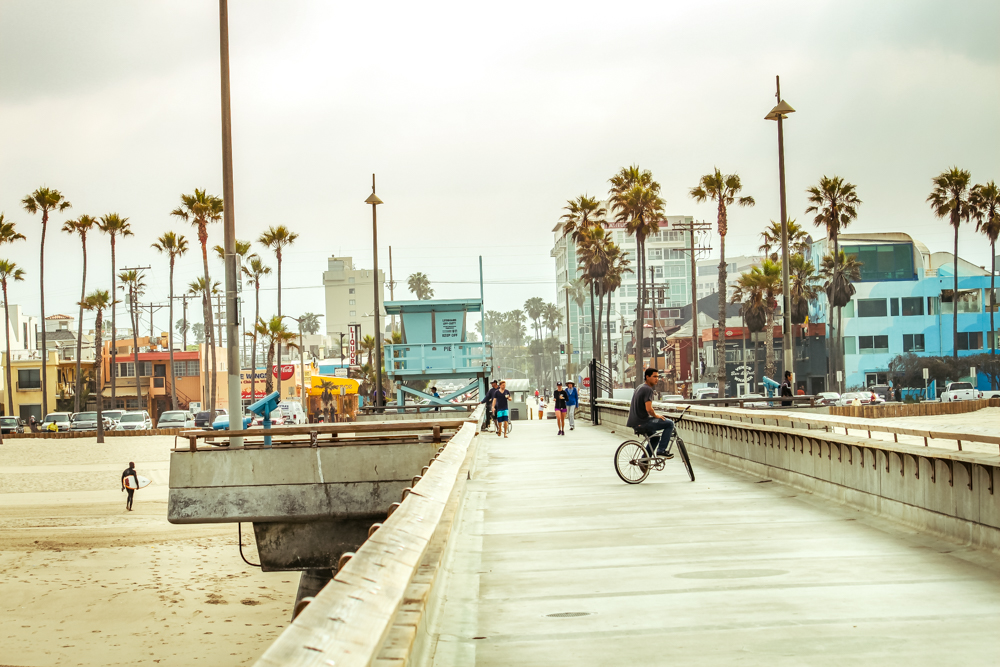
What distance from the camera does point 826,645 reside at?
18.3 feet

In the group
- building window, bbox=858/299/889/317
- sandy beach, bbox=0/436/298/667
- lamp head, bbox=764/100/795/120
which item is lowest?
sandy beach, bbox=0/436/298/667

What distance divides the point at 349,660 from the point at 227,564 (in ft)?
75.2

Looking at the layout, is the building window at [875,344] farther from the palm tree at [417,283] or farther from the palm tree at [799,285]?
the palm tree at [417,283]

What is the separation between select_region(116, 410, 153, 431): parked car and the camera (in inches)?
2842

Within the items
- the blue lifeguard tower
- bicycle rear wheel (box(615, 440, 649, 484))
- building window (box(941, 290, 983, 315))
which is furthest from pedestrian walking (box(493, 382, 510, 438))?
building window (box(941, 290, 983, 315))

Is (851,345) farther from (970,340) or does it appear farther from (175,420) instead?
(175,420)

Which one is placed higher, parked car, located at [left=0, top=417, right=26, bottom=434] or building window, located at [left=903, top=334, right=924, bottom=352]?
building window, located at [left=903, top=334, right=924, bottom=352]

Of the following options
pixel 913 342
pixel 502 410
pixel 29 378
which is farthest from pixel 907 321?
pixel 29 378

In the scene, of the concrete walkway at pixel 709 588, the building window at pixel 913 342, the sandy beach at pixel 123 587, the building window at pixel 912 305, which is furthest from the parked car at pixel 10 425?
the concrete walkway at pixel 709 588

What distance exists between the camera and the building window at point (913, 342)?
81.2m

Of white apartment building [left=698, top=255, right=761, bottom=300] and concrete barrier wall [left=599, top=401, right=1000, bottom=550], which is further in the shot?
white apartment building [left=698, top=255, right=761, bottom=300]

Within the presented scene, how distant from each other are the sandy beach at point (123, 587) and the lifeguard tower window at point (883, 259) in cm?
6518

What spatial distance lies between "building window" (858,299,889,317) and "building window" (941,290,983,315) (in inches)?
194

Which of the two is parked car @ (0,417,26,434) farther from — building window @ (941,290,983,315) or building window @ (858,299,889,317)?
building window @ (941,290,983,315)
